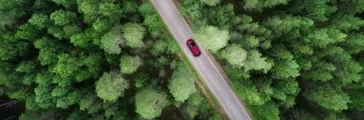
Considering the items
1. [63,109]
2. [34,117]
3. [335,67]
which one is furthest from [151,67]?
[335,67]

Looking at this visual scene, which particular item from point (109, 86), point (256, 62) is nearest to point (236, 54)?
point (256, 62)

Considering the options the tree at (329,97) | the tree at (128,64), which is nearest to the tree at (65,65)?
the tree at (128,64)

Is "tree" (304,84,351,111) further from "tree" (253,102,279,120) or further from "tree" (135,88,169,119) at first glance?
"tree" (135,88,169,119)

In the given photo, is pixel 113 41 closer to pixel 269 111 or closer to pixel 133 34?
pixel 133 34

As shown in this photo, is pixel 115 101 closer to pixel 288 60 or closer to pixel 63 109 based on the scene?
pixel 63 109

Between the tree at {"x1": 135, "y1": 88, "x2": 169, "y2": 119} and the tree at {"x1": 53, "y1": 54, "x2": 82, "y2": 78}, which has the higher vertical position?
the tree at {"x1": 53, "y1": 54, "x2": 82, "y2": 78}

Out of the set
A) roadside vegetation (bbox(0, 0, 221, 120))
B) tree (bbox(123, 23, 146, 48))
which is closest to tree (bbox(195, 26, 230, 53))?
roadside vegetation (bbox(0, 0, 221, 120))
